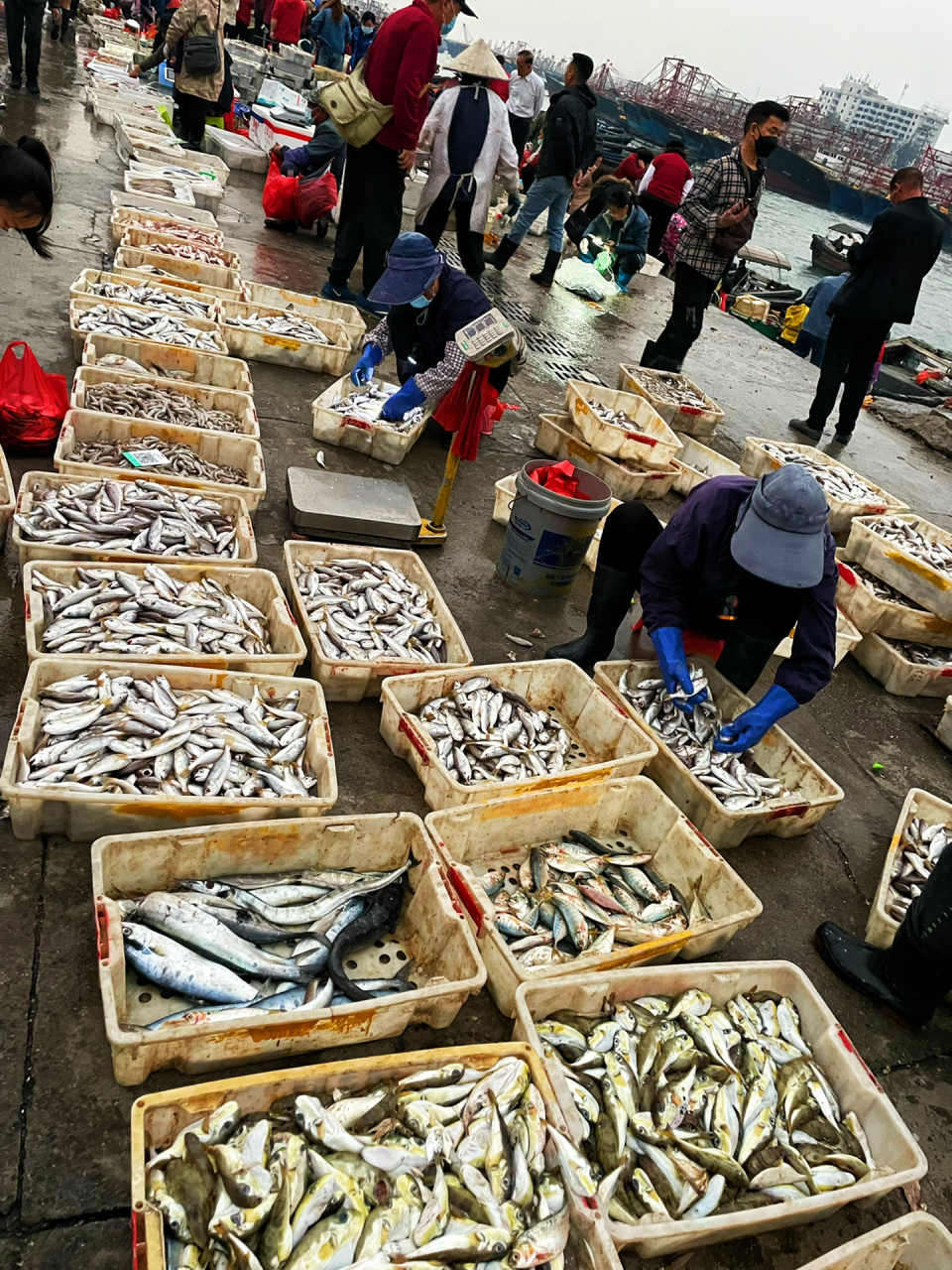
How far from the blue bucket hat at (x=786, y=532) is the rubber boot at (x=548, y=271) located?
10026 millimetres

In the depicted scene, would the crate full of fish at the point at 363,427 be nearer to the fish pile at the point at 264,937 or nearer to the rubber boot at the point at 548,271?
the fish pile at the point at 264,937

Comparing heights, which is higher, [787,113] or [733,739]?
[787,113]

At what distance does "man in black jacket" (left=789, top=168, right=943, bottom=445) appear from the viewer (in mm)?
7914

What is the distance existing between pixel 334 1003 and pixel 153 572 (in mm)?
2206

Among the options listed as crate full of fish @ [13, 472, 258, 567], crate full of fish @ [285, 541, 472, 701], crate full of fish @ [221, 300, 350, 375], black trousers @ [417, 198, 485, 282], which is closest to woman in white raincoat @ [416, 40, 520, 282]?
black trousers @ [417, 198, 485, 282]

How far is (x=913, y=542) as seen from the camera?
6.77 m

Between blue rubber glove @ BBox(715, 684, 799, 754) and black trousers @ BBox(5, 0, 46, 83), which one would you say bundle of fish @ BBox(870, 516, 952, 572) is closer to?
blue rubber glove @ BBox(715, 684, 799, 754)

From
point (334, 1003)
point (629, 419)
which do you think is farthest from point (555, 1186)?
point (629, 419)

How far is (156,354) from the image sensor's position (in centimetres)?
600

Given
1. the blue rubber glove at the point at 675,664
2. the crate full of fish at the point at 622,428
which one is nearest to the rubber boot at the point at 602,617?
the blue rubber glove at the point at 675,664

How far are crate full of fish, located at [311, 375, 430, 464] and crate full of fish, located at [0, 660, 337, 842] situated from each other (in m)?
3.08

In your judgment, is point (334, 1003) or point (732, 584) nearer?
point (334, 1003)

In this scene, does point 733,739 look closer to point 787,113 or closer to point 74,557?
point 74,557

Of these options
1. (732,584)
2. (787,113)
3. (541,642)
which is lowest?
(541,642)
